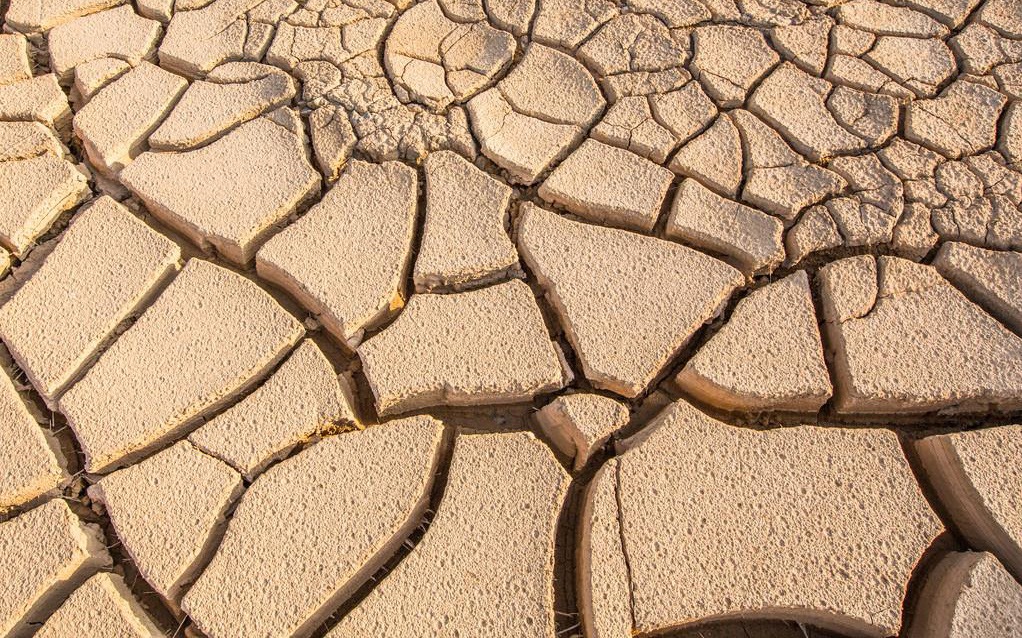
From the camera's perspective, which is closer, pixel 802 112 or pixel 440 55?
pixel 802 112

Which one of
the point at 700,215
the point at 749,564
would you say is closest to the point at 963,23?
the point at 700,215

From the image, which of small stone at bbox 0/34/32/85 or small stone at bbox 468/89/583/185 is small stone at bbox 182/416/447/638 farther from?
small stone at bbox 0/34/32/85

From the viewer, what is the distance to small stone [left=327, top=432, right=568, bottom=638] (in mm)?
1356

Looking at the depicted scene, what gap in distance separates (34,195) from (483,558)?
161cm

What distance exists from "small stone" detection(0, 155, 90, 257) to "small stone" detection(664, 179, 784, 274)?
5.51 feet

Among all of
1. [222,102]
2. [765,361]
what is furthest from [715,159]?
[222,102]

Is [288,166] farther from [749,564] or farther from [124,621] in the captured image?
[749,564]

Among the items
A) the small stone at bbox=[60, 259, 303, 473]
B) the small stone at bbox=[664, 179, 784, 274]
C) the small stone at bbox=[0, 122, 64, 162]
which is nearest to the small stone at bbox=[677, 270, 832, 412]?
the small stone at bbox=[664, 179, 784, 274]

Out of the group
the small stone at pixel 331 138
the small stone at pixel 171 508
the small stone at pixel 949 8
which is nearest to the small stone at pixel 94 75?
the small stone at pixel 331 138

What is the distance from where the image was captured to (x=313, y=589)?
1.39m

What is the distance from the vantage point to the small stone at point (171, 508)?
4.65ft

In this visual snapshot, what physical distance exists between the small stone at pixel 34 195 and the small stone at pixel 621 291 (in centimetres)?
129

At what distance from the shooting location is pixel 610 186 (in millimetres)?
1848

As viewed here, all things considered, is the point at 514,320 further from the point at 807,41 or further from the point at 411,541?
the point at 807,41
